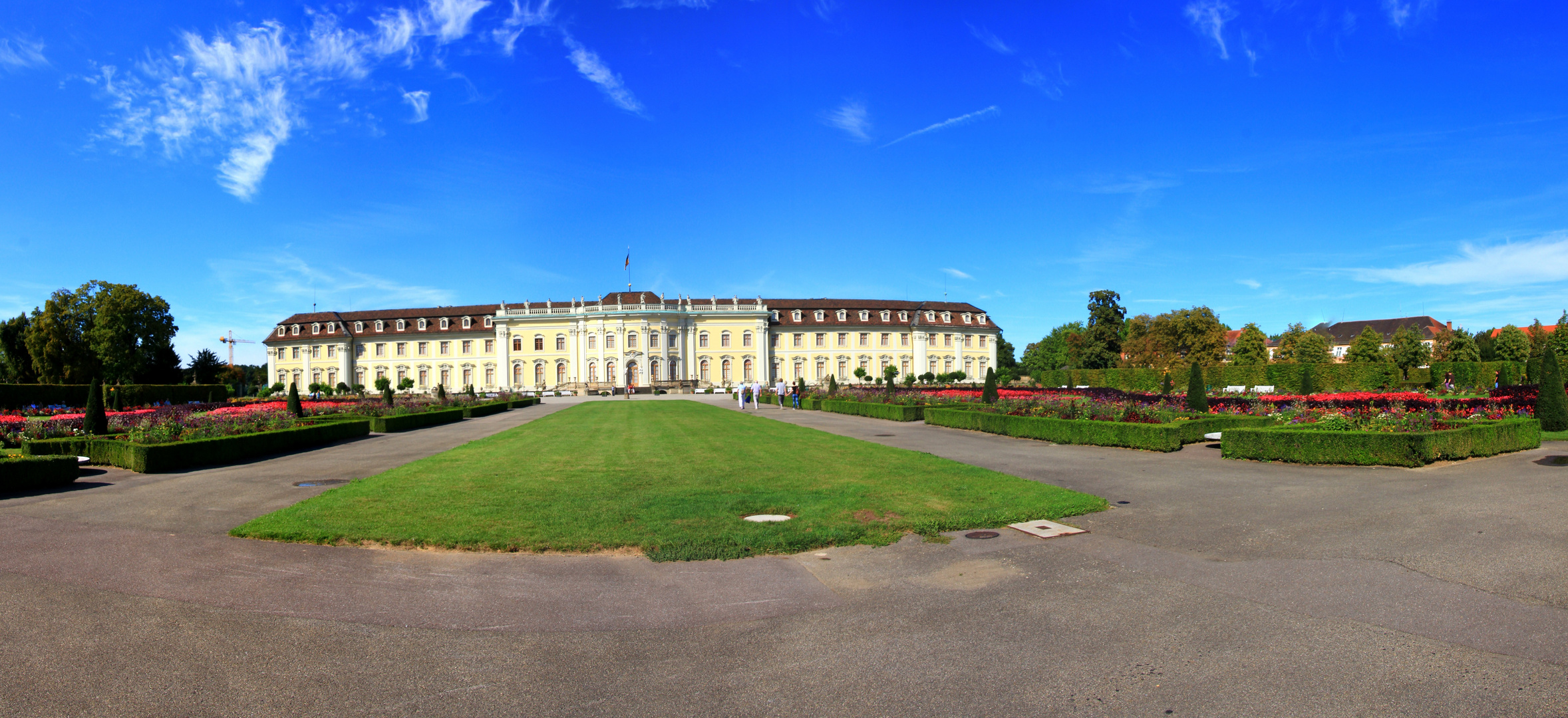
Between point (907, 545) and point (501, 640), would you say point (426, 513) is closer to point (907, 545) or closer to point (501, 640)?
point (501, 640)

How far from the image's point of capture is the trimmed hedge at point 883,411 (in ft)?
82.3

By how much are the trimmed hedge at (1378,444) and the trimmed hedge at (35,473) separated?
1864 centimetres

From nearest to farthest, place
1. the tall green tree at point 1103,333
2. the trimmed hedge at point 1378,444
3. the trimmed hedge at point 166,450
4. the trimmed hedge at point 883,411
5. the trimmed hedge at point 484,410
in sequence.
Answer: the trimmed hedge at point 1378,444, the trimmed hedge at point 166,450, the trimmed hedge at point 883,411, the trimmed hedge at point 484,410, the tall green tree at point 1103,333

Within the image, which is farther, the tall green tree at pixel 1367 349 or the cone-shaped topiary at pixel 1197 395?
the tall green tree at pixel 1367 349

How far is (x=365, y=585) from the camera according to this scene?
18.3 ft

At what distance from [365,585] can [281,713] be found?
2261mm

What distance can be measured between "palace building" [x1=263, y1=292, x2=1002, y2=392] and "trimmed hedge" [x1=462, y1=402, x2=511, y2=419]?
128ft

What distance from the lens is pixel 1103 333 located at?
74062 millimetres

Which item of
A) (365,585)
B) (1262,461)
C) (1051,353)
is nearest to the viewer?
(365,585)

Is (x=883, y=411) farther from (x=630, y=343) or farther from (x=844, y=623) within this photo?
(x=630, y=343)

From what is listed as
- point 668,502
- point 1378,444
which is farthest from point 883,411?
point 668,502

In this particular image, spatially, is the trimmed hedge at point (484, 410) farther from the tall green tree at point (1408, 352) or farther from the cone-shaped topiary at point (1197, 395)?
the tall green tree at point (1408, 352)

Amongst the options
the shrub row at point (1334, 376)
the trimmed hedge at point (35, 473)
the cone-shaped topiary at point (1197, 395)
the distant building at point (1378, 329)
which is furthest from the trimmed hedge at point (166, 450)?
the distant building at point (1378, 329)

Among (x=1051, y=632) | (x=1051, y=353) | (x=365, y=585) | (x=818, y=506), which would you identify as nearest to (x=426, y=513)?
(x=365, y=585)
